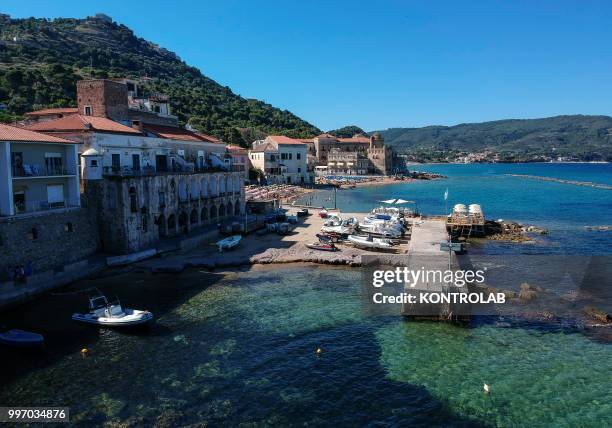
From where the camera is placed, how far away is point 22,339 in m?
19.0

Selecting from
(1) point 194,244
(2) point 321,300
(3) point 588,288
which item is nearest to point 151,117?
(1) point 194,244

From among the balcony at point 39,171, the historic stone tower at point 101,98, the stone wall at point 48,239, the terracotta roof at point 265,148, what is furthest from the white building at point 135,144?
the terracotta roof at point 265,148

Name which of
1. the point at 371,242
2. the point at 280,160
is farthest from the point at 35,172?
the point at 280,160

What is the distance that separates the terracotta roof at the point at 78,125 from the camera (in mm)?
33031

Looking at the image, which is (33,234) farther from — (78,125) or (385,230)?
(385,230)

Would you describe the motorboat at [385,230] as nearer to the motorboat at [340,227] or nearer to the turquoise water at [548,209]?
the motorboat at [340,227]

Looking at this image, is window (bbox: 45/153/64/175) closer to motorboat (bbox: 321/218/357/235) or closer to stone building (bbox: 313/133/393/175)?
motorboat (bbox: 321/218/357/235)

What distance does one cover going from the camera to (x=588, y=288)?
2720 cm

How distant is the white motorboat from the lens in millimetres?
21219

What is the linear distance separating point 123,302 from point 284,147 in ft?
247

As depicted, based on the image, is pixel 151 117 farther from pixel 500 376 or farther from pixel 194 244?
pixel 500 376

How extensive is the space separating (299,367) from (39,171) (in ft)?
70.7

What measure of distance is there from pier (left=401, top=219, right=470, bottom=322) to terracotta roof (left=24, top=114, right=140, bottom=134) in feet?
79.7

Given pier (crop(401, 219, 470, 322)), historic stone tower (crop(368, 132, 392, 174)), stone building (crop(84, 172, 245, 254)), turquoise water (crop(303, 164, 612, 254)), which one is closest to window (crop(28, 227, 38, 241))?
stone building (crop(84, 172, 245, 254))
